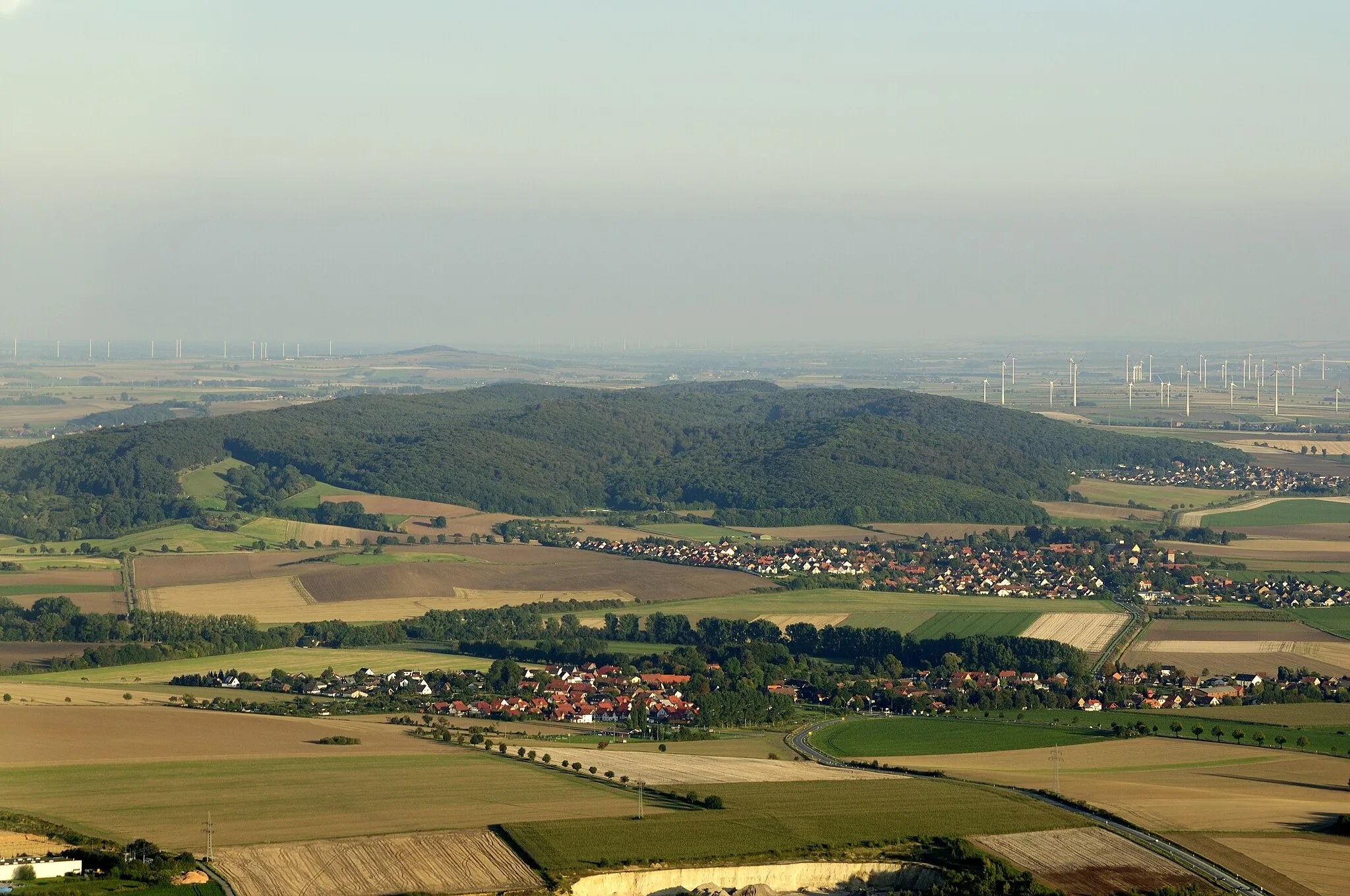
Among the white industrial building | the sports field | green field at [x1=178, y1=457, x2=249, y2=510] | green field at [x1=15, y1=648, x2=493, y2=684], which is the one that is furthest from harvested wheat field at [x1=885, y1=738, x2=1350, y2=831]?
green field at [x1=178, y1=457, x2=249, y2=510]

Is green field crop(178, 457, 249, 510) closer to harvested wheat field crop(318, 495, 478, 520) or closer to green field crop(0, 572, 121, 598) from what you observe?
harvested wheat field crop(318, 495, 478, 520)

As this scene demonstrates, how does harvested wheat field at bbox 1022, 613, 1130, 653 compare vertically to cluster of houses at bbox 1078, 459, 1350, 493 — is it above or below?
below

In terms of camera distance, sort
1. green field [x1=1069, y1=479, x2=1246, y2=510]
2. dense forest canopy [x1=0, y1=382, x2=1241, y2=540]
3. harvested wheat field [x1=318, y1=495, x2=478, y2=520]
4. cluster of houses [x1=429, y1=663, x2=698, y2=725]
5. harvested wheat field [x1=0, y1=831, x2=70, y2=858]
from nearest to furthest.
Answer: harvested wheat field [x1=0, y1=831, x2=70, y2=858] < cluster of houses [x1=429, y1=663, x2=698, y2=725] < harvested wheat field [x1=318, y1=495, x2=478, y2=520] < dense forest canopy [x1=0, y1=382, x2=1241, y2=540] < green field [x1=1069, y1=479, x2=1246, y2=510]

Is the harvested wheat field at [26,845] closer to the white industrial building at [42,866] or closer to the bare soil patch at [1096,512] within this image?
the white industrial building at [42,866]

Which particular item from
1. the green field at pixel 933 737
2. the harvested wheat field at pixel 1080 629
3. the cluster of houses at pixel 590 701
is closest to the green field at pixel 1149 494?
the harvested wheat field at pixel 1080 629

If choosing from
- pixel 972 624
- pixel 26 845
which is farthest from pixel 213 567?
pixel 26 845

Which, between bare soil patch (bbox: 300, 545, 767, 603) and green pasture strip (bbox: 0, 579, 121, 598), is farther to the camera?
bare soil patch (bbox: 300, 545, 767, 603)

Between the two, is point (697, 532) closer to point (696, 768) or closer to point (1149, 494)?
point (1149, 494)

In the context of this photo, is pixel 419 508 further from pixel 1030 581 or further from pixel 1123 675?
pixel 1123 675
